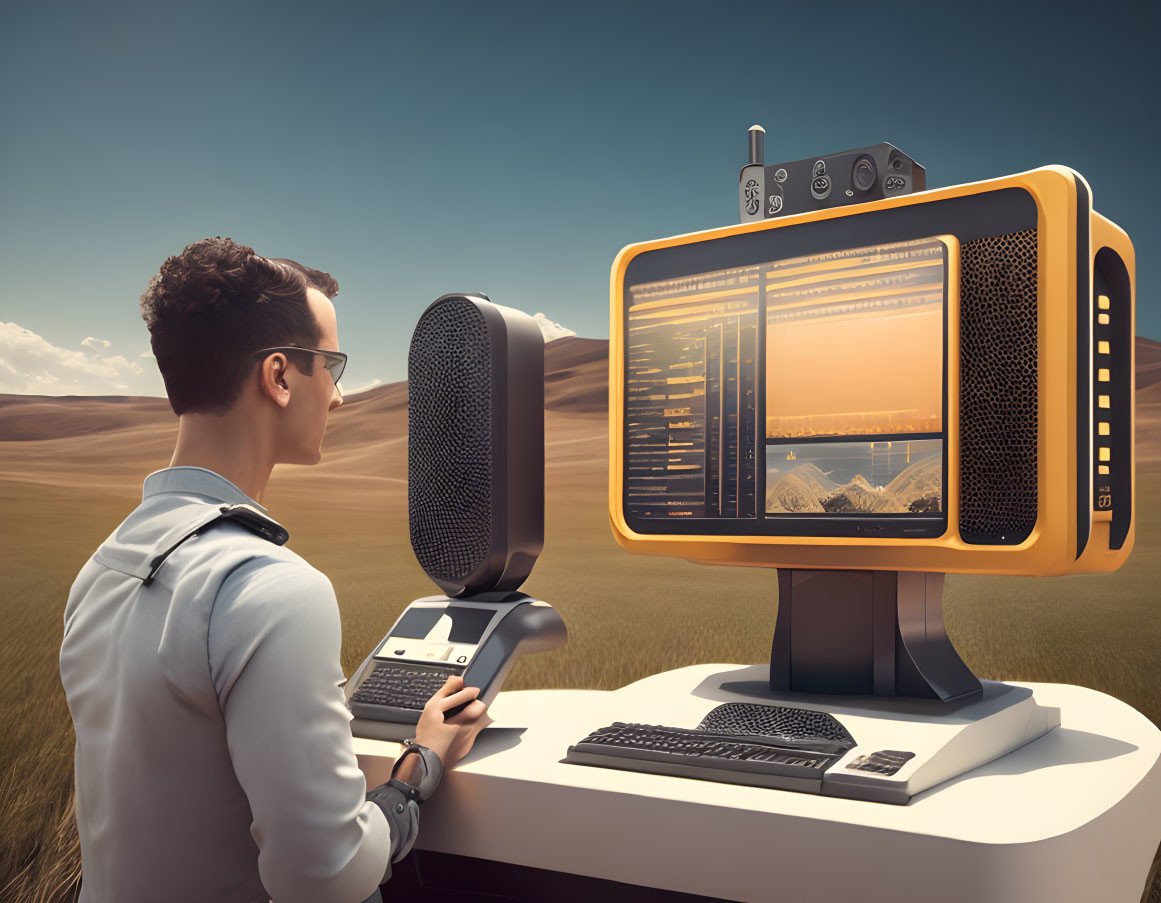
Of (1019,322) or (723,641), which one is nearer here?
(1019,322)

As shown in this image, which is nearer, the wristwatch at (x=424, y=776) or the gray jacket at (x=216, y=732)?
the gray jacket at (x=216, y=732)

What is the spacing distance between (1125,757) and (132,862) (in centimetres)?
99

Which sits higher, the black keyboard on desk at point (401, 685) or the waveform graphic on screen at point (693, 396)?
the waveform graphic on screen at point (693, 396)

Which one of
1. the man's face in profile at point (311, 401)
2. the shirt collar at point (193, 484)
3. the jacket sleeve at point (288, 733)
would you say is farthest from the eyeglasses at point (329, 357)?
the jacket sleeve at point (288, 733)

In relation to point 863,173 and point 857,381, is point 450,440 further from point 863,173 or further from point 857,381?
point 863,173

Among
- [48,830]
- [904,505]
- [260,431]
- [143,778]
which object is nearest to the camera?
[143,778]

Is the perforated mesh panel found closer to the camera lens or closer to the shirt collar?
the shirt collar

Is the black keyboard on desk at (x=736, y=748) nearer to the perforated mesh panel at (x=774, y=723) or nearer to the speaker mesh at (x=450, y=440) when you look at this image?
the perforated mesh panel at (x=774, y=723)

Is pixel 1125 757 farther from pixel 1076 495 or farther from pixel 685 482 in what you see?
pixel 685 482

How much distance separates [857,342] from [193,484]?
2.53ft

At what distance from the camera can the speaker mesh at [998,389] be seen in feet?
3.48

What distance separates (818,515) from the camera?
120 cm

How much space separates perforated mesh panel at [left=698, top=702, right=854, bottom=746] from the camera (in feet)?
3.34

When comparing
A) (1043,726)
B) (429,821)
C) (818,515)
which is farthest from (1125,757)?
(429,821)
